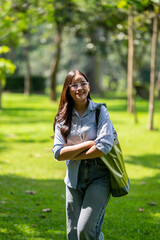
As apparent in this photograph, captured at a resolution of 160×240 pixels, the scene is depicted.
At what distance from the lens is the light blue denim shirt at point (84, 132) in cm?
352

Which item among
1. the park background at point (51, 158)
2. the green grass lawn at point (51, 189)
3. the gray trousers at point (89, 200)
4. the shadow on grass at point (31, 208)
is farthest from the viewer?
the park background at point (51, 158)

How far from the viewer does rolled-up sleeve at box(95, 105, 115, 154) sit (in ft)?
11.3

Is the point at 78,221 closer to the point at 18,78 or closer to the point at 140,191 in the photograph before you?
the point at 140,191

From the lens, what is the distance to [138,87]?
1119 inches

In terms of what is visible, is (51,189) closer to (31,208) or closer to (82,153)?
(31,208)

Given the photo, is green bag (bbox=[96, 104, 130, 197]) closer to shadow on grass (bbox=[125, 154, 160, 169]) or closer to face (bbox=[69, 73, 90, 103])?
face (bbox=[69, 73, 90, 103])

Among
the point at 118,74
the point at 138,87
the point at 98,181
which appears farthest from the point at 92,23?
the point at 118,74

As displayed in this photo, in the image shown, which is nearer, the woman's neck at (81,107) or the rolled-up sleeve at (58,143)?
the rolled-up sleeve at (58,143)

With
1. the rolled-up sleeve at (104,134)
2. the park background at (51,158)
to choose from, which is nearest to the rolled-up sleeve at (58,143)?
the rolled-up sleeve at (104,134)

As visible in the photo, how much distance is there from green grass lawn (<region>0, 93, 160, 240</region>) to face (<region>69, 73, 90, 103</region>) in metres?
2.11

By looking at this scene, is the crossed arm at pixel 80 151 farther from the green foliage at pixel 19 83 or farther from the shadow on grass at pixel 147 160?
the green foliage at pixel 19 83

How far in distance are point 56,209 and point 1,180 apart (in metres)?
2.28

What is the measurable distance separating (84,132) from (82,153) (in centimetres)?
20

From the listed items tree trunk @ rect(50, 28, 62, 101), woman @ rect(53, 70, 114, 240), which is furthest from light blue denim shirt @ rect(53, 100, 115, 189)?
tree trunk @ rect(50, 28, 62, 101)
